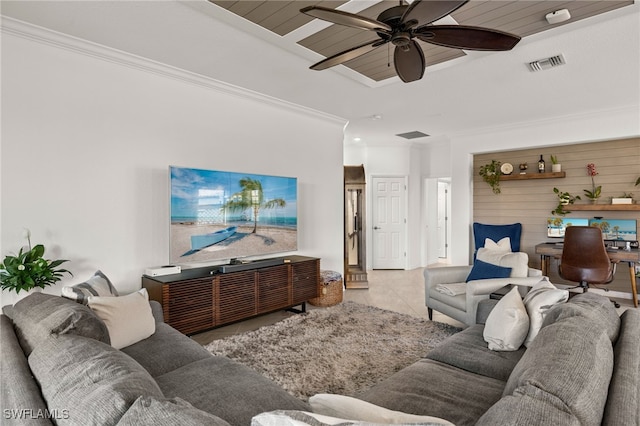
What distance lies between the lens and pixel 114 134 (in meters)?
3.08

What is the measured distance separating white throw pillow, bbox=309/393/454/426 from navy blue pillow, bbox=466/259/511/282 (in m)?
2.72

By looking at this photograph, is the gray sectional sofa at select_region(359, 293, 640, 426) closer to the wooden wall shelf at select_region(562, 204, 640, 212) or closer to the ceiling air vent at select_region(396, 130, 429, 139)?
the wooden wall shelf at select_region(562, 204, 640, 212)

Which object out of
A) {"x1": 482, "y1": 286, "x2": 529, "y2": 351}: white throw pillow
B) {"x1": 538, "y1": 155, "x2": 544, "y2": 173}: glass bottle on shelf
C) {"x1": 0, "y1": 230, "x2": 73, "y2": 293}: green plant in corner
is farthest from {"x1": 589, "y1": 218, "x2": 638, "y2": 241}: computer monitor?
{"x1": 0, "y1": 230, "x2": 73, "y2": 293}: green plant in corner

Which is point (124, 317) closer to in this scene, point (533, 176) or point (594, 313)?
point (594, 313)

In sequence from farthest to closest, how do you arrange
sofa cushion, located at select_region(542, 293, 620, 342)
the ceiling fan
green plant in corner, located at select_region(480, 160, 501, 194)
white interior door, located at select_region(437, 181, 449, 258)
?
1. white interior door, located at select_region(437, 181, 449, 258)
2. green plant in corner, located at select_region(480, 160, 501, 194)
3. the ceiling fan
4. sofa cushion, located at select_region(542, 293, 620, 342)

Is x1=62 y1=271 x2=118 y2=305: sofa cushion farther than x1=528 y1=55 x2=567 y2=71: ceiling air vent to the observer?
No

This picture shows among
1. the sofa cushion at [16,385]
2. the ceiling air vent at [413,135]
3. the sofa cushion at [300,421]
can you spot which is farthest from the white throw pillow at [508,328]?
the ceiling air vent at [413,135]

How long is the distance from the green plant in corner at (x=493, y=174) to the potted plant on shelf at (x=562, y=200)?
846 mm

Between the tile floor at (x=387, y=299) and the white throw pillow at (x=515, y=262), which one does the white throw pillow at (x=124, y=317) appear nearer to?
the tile floor at (x=387, y=299)

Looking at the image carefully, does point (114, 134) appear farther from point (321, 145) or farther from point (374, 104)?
point (374, 104)

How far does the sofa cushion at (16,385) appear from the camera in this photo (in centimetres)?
95

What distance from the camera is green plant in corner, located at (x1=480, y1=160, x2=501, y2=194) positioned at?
5.95 m

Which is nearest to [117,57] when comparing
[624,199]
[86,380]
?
[86,380]

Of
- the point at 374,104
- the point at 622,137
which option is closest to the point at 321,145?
the point at 374,104
